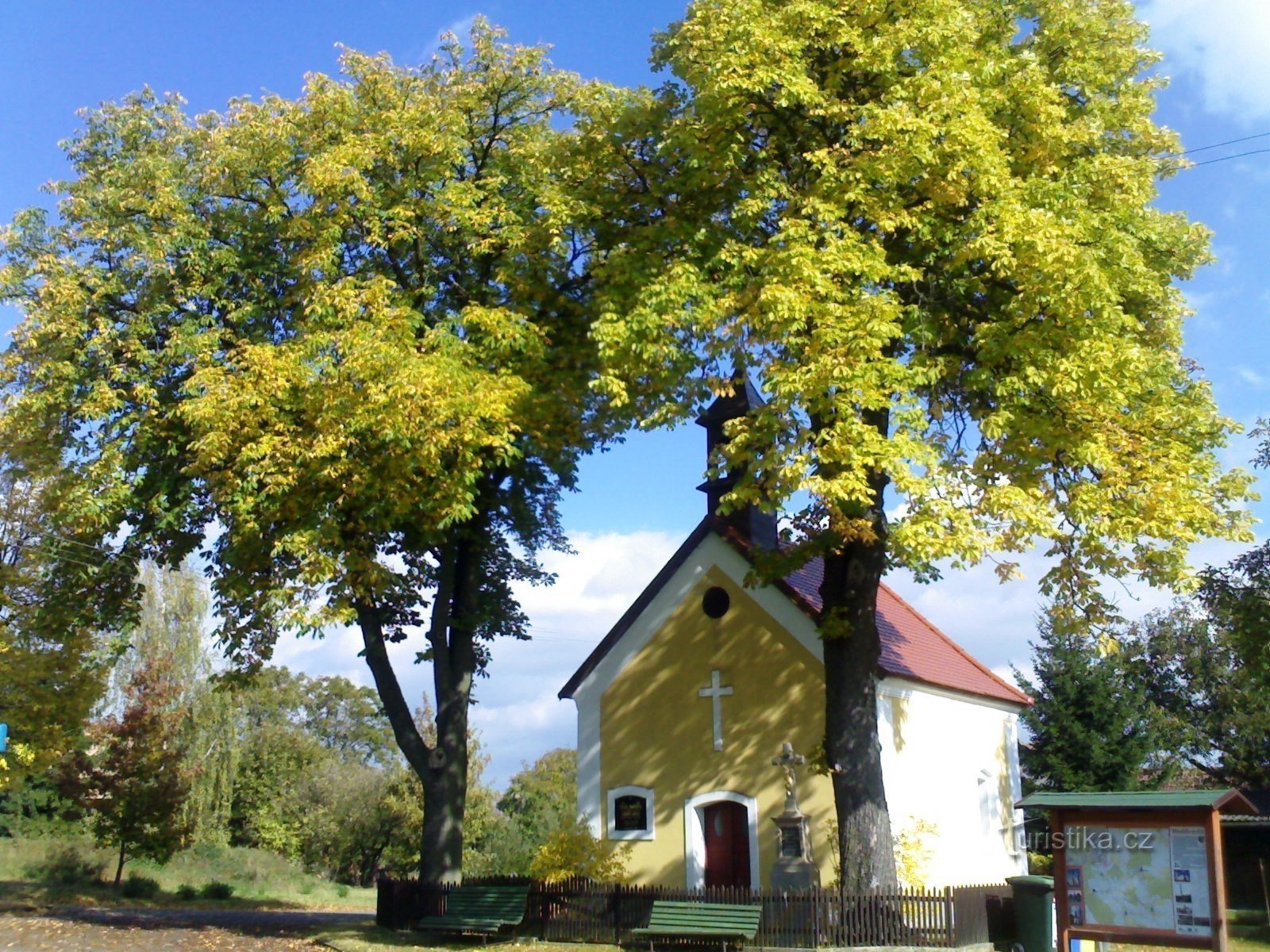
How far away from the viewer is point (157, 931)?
19516 mm

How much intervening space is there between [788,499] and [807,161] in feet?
15.3

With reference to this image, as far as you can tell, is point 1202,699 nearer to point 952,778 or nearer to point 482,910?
point 952,778

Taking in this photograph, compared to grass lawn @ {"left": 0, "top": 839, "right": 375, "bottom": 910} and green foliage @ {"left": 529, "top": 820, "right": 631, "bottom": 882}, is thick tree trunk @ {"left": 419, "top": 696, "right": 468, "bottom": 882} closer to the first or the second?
green foliage @ {"left": 529, "top": 820, "right": 631, "bottom": 882}

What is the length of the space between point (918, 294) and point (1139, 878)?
7.56 metres

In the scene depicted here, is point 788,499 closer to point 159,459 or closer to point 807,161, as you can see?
point 807,161

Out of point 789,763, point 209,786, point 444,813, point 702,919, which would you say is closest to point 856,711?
point 789,763

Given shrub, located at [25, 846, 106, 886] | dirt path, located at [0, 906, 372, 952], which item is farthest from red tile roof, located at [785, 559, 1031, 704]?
shrub, located at [25, 846, 106, 886]

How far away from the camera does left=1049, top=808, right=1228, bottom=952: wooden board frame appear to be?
11898 millimetres

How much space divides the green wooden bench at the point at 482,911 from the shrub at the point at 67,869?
19.4 metres

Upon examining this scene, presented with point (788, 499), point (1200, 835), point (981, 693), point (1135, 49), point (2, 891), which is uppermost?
point (1135, 49)

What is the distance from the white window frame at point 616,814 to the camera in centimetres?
2038

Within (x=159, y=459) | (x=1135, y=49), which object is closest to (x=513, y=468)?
(x=159, y=459)

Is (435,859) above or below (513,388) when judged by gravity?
below

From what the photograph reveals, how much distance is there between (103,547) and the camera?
19.9m
